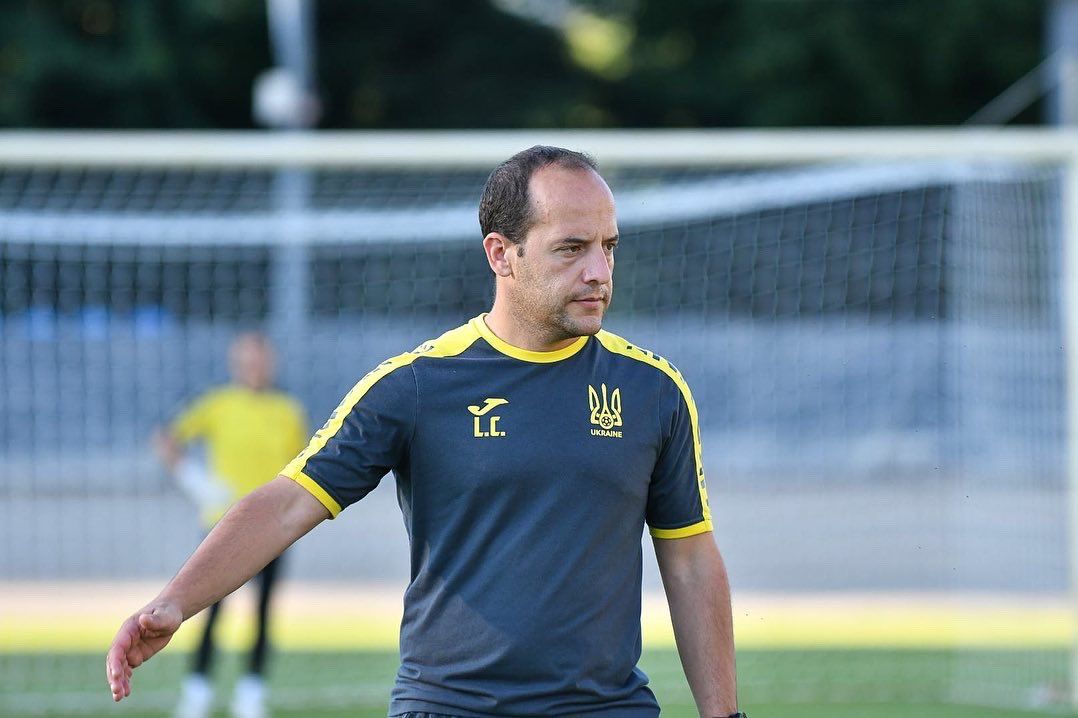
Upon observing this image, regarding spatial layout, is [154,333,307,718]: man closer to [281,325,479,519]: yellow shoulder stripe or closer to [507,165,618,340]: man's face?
[281,325,479,519]: yellow shoulder stripe

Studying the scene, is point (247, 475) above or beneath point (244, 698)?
above

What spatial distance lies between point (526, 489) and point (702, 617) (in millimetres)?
493

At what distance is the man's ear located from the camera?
3.41 metres

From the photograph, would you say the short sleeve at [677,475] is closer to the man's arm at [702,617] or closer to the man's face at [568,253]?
the man's arm at [702,617]

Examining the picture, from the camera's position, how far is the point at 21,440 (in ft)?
38.2

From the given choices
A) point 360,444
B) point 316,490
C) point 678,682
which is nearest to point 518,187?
point 360,444

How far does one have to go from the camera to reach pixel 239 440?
8.43 meters

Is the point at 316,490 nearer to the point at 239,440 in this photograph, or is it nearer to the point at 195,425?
the point at 239,440

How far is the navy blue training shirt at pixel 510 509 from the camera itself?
3.20 metres

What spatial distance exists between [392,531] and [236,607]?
2.43 m

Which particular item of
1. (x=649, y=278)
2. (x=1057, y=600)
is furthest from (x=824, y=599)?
(x=649, y=278)

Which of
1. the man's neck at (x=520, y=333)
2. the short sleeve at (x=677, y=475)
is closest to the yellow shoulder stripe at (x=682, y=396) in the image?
the short sleeve at (x=677, y=475)

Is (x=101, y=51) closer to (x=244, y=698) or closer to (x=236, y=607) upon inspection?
(x=236, y=607)

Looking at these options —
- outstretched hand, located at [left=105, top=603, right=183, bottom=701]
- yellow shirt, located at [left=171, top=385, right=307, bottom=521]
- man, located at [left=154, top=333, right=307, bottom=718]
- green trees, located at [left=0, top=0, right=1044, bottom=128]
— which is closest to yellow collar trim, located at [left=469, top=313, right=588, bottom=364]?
outstretched hand, located at [left=105, top=603, right=183, bottom=701]
